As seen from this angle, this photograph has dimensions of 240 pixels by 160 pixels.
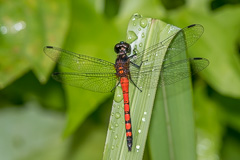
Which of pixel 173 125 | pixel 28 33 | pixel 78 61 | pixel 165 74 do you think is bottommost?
pixel 173 125

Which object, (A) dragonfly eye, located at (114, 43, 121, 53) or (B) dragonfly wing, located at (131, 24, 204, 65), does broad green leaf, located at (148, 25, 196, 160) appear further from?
(A) dragonfly eye, located at (114, 43, 121, 53)

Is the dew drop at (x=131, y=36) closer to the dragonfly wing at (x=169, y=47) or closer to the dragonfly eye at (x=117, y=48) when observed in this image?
the dragonfly wing at (x=169, y=47)

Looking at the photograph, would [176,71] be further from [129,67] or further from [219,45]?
[219,45]

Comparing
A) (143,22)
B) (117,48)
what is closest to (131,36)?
(143,22)

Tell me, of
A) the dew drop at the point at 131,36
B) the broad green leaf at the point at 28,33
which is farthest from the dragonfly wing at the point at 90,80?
the dew drop at the point at 131,36

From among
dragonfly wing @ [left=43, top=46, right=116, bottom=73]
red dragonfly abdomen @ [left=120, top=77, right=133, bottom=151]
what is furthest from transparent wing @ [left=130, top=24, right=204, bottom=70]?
dragonfly wing @ [left=43, top=46, right=116, bottom=73]

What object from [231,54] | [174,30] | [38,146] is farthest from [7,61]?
[231,54]
